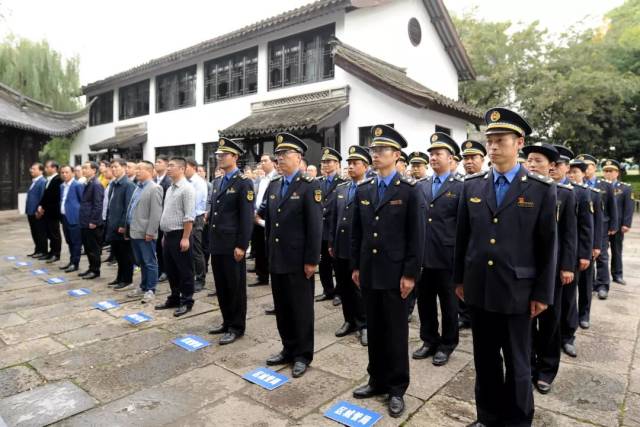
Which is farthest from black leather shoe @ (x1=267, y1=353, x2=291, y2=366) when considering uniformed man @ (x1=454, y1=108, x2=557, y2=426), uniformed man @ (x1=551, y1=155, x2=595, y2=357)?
uniformed man @ (x1=551, y1=155, x2=595, y2=357)

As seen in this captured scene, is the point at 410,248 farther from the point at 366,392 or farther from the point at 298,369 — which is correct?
the point at 298,369

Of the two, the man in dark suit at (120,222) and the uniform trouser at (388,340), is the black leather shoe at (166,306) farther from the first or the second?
the uniform trouser at (388,340)

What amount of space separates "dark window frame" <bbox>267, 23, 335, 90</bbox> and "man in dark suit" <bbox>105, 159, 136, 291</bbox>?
294 inches

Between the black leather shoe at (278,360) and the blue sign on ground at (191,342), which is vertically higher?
the black leather shoe at (278,360)

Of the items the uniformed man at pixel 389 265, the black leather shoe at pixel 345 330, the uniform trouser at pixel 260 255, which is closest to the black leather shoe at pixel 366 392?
the uniformed man at pixel 389 265

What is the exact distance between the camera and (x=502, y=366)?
2.75 meters

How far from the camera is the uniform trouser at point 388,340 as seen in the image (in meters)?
3.13

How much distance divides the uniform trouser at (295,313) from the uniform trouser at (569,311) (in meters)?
2.27

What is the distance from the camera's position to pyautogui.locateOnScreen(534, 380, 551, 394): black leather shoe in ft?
11.1

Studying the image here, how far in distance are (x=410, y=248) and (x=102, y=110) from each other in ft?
75.5

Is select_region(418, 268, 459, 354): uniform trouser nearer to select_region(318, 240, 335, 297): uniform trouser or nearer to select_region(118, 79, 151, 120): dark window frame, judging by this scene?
select_region(318, 240, 335, 297): uniform trouser

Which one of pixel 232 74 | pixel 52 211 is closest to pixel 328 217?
pixel 52 211

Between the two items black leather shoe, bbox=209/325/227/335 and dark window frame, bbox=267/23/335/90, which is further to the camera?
dark window frame, bbox=267/23/335/90

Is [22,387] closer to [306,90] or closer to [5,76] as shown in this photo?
[306,90]
